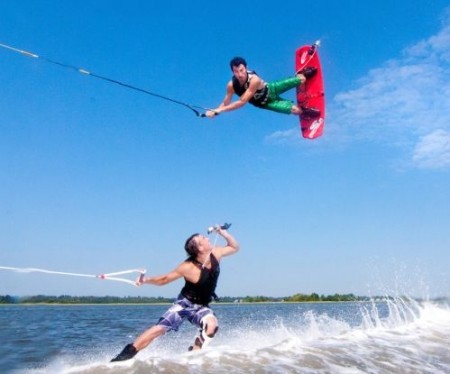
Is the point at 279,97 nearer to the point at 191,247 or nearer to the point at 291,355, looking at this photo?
the point at 191,247

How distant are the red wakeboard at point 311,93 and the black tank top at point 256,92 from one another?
181 centimetres

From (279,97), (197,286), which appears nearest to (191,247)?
(197,286)

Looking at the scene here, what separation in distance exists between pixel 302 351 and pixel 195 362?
178 centimetres

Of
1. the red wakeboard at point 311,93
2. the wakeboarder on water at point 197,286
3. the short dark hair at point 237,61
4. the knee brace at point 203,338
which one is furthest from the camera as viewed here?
the red wakeboard at point 311,93

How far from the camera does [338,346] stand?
7.55m

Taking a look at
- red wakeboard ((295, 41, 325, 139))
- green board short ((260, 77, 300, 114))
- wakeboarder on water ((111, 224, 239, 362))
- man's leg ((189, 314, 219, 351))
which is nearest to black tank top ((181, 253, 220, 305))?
wakeboarder on water ((111, 224, 239, 362))

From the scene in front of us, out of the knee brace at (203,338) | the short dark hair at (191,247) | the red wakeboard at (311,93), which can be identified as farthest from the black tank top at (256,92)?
the knee brace at (203,338)

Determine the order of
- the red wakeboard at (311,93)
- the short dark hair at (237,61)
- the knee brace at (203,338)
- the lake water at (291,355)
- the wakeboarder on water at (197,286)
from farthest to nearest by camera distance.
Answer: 1. the red wakeboard at (311,93)
2. the short dark hair at (237,61)
3. the wakeboarder on water at (197,286)
4. the knee brace at (203,338)
5. the lake water at (291,355)

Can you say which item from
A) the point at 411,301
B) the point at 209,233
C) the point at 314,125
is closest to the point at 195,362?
the point at 209,233

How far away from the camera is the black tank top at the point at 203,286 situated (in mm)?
7297

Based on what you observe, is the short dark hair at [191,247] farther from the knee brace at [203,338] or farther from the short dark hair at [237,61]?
the short dark hair at [237,61]

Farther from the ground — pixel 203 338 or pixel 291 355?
pixel 203 338

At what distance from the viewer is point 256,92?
29.5 ft

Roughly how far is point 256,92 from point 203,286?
3.80 m
